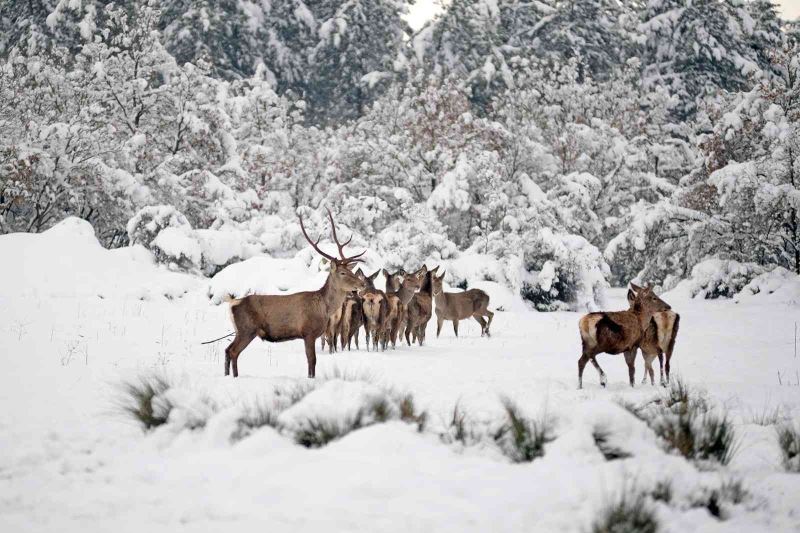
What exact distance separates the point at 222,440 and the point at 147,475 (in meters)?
0.70

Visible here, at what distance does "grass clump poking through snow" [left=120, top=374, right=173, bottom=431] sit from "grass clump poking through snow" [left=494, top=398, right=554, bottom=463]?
252 centimetres

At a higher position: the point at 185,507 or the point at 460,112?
the point at 460,112

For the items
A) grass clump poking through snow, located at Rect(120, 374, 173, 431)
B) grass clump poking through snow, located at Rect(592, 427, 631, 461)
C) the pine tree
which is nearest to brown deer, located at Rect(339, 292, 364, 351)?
grass clump poking through snow, located at Rect(120, 374, 173, 431)

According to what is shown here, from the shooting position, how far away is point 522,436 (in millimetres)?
4949

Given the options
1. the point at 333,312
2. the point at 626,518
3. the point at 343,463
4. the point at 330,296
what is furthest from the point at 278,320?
the point at 626,518

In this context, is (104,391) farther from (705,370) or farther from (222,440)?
(705,370)

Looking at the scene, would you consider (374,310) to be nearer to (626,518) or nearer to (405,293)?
(405,293)

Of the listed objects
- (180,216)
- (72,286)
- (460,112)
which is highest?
(460,112)

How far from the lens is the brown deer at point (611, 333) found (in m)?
8.59

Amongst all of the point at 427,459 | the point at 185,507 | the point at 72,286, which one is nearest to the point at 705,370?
the point at 427,459

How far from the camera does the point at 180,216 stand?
22484mm

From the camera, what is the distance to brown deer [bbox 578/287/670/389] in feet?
28.2

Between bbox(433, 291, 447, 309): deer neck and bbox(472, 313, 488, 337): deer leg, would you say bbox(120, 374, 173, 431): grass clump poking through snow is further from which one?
bbox(472, 313, 488, 337): deer leg

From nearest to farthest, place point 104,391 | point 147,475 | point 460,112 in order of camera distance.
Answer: point 147,475, point 104,391, point 460,112
